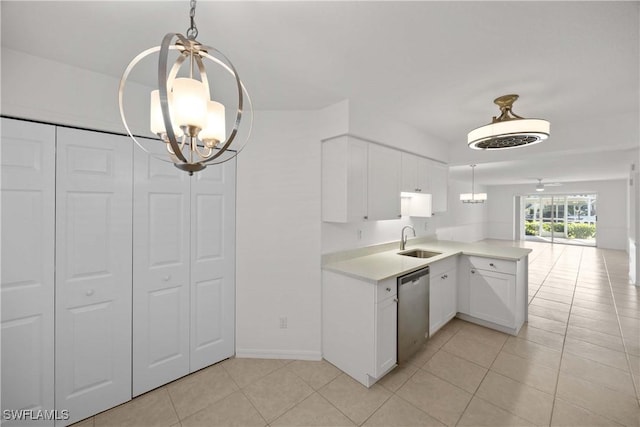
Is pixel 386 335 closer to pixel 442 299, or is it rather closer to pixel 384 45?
pixel 442 299

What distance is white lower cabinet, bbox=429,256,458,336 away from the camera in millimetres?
2865

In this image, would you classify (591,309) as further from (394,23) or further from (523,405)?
(394,23)

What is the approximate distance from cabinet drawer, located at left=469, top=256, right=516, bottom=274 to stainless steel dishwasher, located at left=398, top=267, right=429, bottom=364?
999 millimetres

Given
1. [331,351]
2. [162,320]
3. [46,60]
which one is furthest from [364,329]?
[46,60]

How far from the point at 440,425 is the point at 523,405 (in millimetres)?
723

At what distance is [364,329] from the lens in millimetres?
2215

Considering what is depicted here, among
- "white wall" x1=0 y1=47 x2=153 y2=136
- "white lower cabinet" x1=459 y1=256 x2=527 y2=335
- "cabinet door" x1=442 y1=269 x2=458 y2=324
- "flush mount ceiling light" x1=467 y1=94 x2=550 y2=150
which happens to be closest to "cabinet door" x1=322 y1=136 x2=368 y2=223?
"flush mount ceiling light" x1=467 y1=94 x2=550 y2=150

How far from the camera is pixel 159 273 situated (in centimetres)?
218

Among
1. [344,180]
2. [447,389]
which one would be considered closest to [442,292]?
[447,389]

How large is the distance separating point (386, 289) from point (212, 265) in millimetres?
1624

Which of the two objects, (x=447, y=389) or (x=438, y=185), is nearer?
(x=447, y=389)

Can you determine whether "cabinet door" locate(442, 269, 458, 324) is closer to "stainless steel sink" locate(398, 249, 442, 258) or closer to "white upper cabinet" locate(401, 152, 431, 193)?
"stainless steel sink" locate(398, 249, 442, 258)

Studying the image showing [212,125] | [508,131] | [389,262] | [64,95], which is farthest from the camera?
[389,262]

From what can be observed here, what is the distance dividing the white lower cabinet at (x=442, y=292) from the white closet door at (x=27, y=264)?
10.7ft
